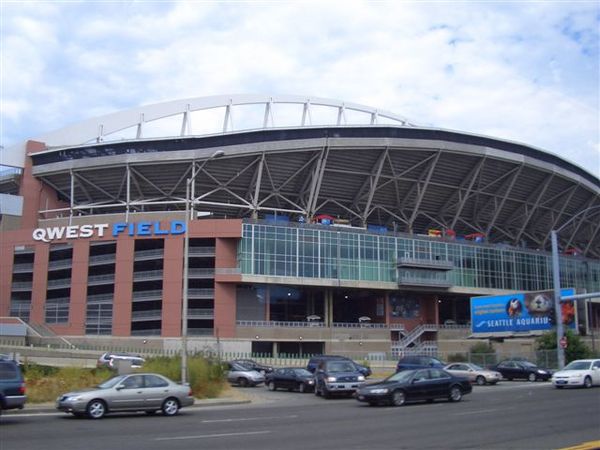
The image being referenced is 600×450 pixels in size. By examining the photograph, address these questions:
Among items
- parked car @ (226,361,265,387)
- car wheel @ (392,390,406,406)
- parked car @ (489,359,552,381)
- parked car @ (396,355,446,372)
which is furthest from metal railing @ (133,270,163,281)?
car wheel @ (392,390,406,406)

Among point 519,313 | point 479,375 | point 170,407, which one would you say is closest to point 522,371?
point 479,375

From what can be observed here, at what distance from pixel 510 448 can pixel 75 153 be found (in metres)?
74.6

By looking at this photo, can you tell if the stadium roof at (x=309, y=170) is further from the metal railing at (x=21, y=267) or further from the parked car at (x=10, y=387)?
the parked car at (x=10, y=387)

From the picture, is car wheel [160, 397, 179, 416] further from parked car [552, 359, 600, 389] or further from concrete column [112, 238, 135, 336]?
concrete column [112, 238, 135, 336]

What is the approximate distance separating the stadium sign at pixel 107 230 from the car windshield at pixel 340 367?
46.6 meters

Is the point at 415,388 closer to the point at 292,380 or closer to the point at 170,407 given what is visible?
the point at 170,407

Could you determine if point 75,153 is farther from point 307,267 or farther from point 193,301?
point 307,267

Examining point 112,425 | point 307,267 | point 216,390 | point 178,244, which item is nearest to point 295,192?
point 307,267

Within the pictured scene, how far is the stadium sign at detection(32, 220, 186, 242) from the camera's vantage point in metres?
75.8

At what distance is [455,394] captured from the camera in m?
25.3

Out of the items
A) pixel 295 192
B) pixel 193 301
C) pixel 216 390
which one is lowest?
pixel 216 390

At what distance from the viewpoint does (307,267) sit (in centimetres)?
7806

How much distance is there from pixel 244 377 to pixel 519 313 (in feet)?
104

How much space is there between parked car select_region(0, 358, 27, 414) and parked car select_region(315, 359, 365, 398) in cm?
1439
